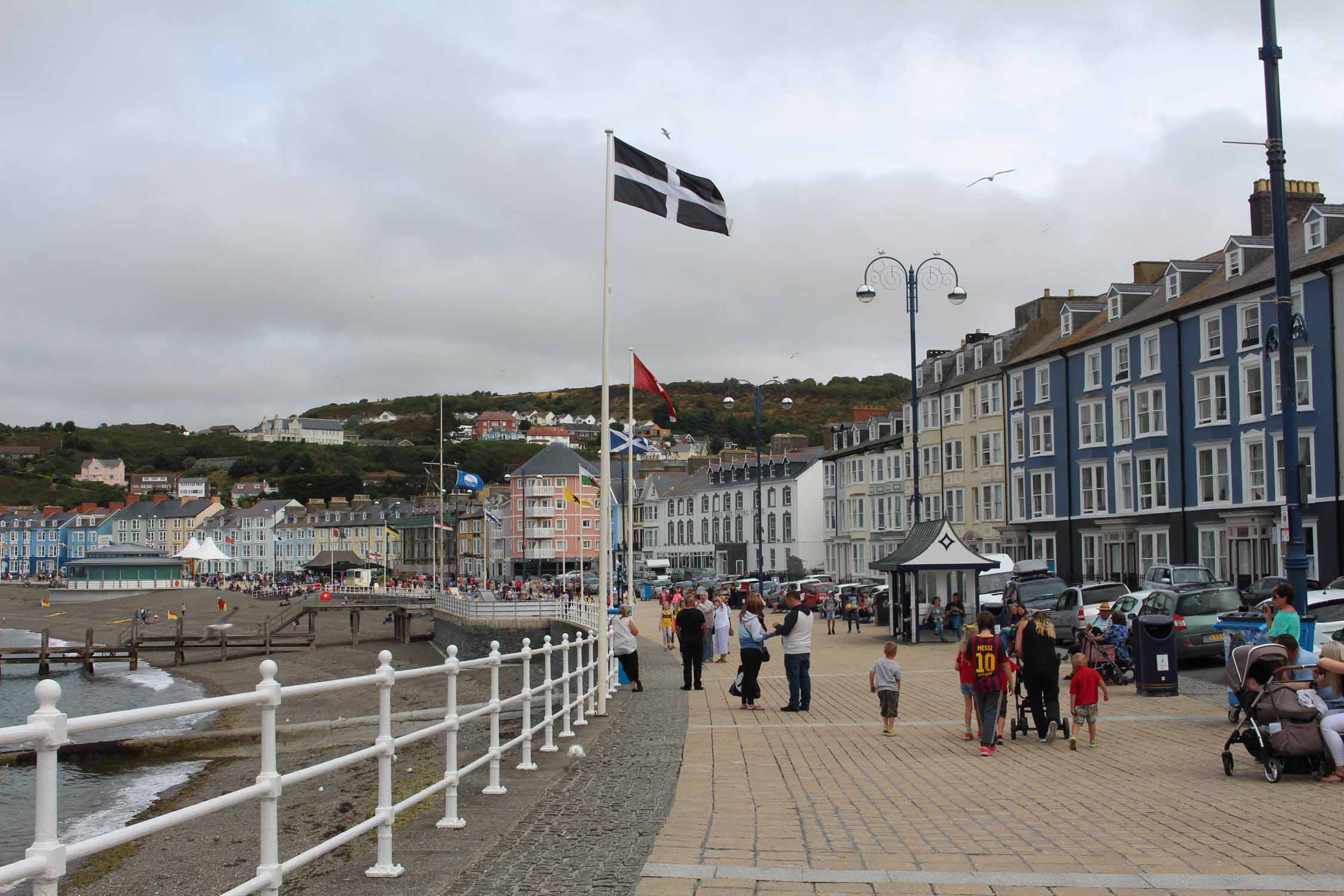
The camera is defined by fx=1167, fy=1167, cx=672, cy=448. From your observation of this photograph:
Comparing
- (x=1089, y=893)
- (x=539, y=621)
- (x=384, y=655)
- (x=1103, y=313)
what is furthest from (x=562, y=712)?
(x=1103, y=313)

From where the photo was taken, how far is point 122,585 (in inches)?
4326

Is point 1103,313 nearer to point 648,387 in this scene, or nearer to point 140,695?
point 648,387

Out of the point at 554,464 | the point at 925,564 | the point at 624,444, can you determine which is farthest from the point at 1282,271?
the point at 554,464

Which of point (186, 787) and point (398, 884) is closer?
point (398, 884)

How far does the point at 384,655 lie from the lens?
702 centimetres

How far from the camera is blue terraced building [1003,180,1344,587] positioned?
119 ft

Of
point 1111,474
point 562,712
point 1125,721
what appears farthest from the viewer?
point 1111,474

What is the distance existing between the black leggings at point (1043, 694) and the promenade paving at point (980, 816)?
0.36 m

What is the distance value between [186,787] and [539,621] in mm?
33226

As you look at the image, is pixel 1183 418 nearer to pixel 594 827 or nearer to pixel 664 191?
pixel 664 191

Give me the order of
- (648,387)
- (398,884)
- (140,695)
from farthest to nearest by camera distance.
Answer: (140,695) → (648,387) → (398,884)

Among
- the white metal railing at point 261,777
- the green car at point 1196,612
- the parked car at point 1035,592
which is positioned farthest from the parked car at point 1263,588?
the white metal railing at point 261,777

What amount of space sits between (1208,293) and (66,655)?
171ft

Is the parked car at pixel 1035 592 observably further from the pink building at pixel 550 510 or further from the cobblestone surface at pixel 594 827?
the pink building at pixel 550 510
